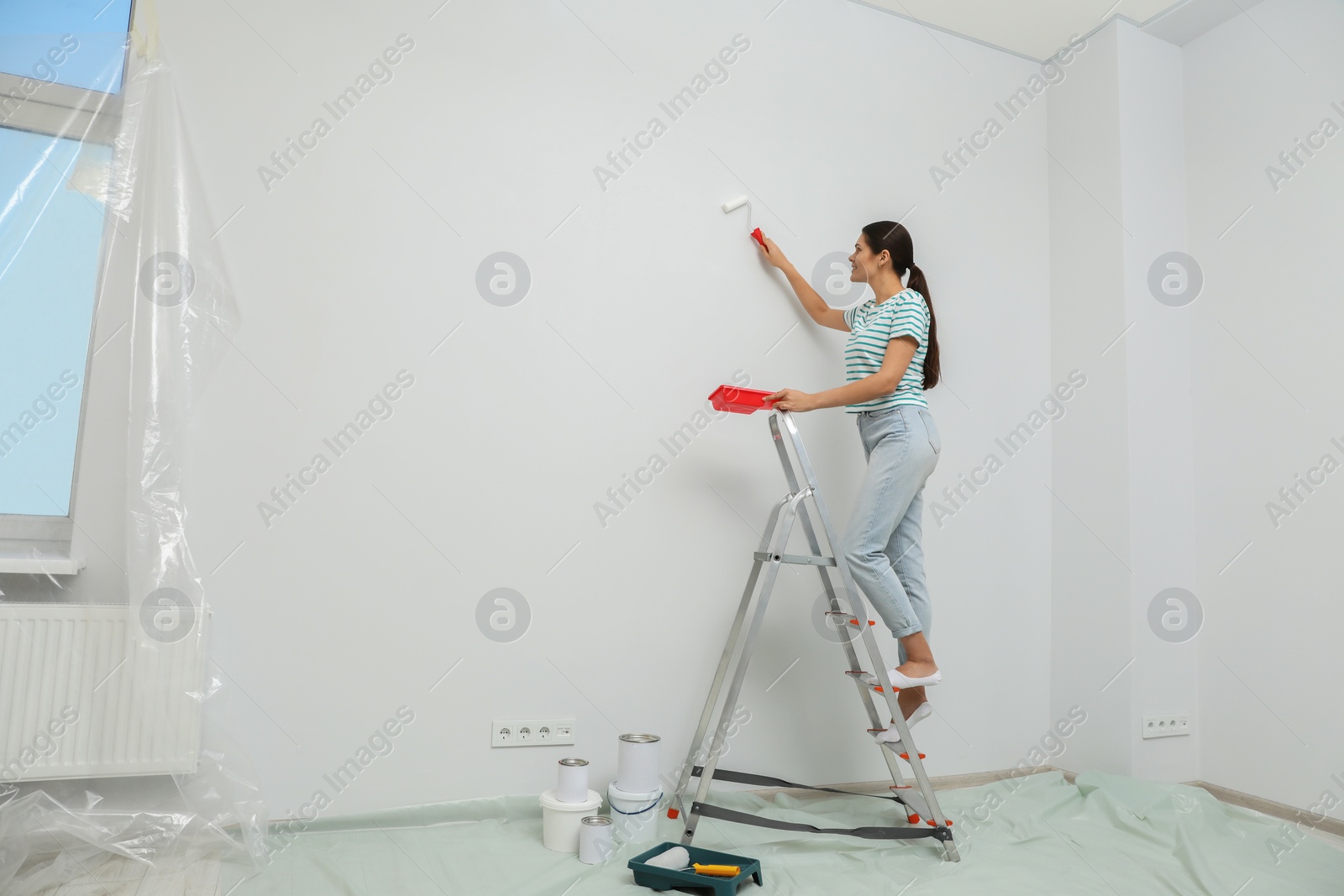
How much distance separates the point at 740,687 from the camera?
2314mm

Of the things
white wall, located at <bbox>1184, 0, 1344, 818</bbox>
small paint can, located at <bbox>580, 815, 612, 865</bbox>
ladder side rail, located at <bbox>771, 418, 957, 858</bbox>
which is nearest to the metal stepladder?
ladder side rail, located at <bbox>771, 418, 957, 858</bbox>

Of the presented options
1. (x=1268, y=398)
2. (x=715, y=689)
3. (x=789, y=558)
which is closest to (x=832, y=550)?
(x=789, y=558)

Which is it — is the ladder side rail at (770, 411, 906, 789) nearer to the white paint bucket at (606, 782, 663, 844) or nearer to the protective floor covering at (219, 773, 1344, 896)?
the protective floor covering at (219, 773, 1344, 896)

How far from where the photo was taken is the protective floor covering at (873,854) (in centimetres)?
193

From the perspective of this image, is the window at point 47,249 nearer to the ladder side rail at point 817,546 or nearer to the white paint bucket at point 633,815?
the white paint bucket at point 633,815

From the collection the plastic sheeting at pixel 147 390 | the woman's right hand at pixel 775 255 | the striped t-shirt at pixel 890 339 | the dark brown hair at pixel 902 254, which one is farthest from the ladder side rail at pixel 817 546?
the plastic sheeting at pixel 147 390

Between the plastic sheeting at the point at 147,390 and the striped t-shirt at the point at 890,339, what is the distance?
1.74 meters

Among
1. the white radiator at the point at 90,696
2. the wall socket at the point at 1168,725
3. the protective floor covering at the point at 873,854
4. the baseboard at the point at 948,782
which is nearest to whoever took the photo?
the white radiator at the point at 90,696

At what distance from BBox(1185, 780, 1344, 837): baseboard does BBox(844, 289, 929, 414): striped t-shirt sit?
66.3 inches

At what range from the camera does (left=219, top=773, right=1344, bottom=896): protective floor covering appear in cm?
193

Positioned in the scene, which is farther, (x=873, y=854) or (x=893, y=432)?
(x=893, y=432)

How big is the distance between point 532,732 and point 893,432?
1321 mm

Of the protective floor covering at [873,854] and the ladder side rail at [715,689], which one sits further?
the ladder side rail at [715,689]

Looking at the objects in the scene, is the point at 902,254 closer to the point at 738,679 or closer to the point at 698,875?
the point at 738,679
